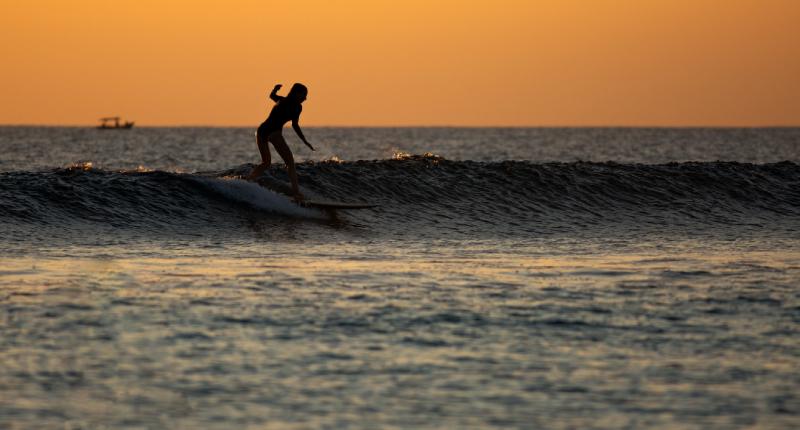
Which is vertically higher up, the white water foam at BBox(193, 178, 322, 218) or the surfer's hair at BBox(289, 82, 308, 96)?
the surfer's hair at BBox(289, 82, 308, 96)

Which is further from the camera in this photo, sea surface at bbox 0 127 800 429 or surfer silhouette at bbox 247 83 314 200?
surfer silhouette at bbox 247 83 314 200

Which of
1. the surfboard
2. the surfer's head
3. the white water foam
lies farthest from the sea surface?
the surfer's head

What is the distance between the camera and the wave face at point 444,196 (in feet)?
61.1

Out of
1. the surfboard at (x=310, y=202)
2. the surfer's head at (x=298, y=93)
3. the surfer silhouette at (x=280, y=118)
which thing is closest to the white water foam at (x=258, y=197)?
the surfboard at (x=310, y=202)

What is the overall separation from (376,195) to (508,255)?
789 cm

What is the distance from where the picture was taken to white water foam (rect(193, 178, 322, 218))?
18.7 meters

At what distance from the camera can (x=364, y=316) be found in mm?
9844

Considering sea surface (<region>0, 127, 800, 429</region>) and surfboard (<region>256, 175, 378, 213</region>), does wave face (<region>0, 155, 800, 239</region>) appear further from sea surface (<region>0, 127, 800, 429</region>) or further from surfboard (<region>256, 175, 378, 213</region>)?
surfboard (<region>256, 175, 378, 213</region>)

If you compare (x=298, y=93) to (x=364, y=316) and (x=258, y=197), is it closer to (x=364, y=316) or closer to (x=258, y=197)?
(x=258, y=197)

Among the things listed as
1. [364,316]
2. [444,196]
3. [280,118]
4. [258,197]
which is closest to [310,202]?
[258,197]

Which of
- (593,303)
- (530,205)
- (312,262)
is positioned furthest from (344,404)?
(530,205)

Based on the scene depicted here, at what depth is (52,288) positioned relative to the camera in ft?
36.3

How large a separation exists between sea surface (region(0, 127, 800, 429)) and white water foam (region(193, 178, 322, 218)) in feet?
0.13

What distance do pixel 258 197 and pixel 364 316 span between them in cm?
958
